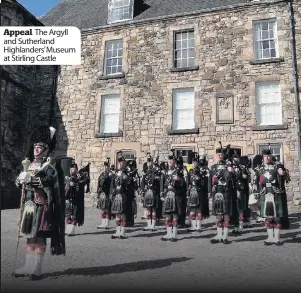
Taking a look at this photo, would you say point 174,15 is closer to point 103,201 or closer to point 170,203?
point 103,201

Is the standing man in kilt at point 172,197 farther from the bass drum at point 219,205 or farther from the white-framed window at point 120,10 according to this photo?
the white-framed window at point 120,10

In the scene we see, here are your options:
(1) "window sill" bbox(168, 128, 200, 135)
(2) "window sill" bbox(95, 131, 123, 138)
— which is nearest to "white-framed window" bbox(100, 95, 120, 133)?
(2) "window sill" bbox(95, 131, 123, 138)

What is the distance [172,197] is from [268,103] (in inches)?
267

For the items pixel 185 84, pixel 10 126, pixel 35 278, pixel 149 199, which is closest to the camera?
pixel 35 278

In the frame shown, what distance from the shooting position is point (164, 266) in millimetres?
3756

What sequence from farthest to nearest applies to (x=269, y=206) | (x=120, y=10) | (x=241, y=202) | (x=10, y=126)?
(x=120, y=10) → (x=241, y=202) → (x=269, y=206) → (x=10, y=126)

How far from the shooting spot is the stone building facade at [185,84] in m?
11.6

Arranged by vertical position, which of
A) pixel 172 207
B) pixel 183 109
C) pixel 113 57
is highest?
pixel 113 57

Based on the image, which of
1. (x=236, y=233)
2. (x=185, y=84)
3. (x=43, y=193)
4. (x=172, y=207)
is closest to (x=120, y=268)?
(x=43, y=193)

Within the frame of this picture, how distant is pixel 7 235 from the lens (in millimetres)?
2154

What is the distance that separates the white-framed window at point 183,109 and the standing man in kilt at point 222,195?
5.81 meters

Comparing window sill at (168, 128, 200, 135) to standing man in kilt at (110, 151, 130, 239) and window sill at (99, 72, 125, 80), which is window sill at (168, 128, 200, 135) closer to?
window sill at (99, 72, 125, 80)

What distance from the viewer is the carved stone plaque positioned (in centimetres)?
1175

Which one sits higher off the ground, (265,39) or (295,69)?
(265,39)
